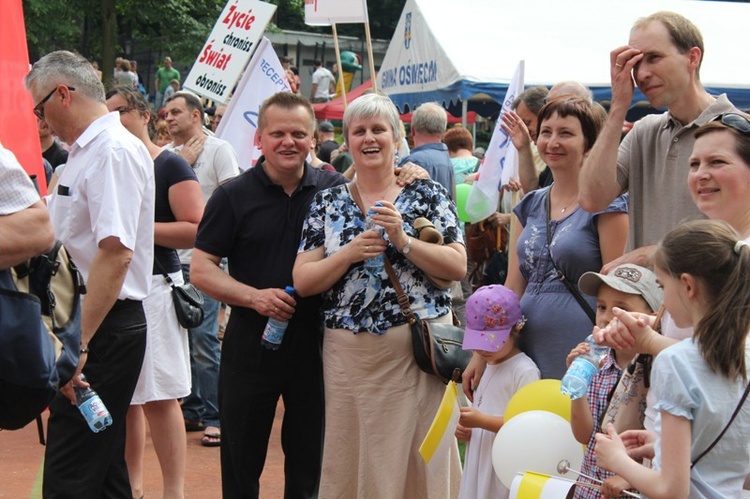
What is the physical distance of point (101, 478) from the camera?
409 centimetres

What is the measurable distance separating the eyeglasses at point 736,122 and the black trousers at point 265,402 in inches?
85.2

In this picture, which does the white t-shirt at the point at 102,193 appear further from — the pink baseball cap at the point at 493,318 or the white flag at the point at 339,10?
the white flag at the point at 339,10

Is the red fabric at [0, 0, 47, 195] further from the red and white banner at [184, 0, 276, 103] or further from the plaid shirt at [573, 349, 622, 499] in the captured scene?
the plaid shirt at [573, 349, 622, 499]

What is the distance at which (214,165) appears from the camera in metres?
7.14

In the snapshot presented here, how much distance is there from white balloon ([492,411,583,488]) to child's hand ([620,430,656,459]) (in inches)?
26.7

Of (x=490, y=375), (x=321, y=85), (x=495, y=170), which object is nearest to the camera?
(x=490, y=375)

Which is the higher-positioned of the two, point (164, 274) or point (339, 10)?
point (339, 10)

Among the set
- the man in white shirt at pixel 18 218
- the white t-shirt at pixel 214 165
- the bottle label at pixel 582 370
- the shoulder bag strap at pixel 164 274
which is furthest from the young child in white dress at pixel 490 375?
the white t-shirt at pixel 214 165

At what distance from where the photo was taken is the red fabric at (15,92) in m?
5.61

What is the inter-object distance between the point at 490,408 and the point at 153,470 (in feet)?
9.52

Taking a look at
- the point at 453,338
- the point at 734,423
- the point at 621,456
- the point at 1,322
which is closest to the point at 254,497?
the point at 453,338

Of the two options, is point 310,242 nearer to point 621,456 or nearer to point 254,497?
point 254,497

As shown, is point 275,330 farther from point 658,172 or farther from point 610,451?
point 610,451

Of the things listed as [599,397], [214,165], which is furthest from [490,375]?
[214,165]
